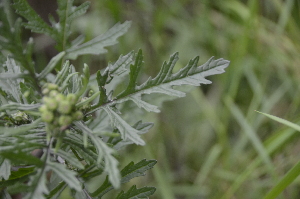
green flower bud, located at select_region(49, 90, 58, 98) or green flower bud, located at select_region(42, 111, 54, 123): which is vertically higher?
green flower bud, located at select_region(49, 90, 58, 98)

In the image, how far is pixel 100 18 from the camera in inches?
81.0

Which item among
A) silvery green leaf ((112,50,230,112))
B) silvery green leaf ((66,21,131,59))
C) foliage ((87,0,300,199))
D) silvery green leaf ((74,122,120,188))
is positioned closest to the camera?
silvery green leaf ((74,122,120,188))

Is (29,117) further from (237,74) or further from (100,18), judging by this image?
(100,18)

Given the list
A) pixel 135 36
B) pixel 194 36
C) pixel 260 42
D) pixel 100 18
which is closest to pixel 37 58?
pixel 100 18

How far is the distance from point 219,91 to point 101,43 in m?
1.30

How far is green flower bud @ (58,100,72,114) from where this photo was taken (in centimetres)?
55

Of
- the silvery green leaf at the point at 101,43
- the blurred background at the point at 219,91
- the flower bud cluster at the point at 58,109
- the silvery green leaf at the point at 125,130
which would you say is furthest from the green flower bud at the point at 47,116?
the blurred background at the point at 219,91

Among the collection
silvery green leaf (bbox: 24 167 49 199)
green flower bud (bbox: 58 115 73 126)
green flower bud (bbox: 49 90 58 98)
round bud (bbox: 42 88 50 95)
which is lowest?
silvery green leaf (bbox: 24 167 49 199)

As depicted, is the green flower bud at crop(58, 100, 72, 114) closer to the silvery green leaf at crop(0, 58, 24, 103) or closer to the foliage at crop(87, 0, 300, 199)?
the silvery green leaf at crop(0, 58, 24, 103)

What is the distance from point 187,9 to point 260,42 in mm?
604

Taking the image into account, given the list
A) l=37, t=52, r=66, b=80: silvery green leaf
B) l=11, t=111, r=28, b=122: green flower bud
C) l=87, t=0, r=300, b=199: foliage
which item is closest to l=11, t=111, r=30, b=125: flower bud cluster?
l=11, t=111, r=28, b=122: green flower bud

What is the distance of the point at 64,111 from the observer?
1.80 ft

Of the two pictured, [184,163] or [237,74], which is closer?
[237,74]

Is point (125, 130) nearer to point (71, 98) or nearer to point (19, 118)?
point (71, 98)
